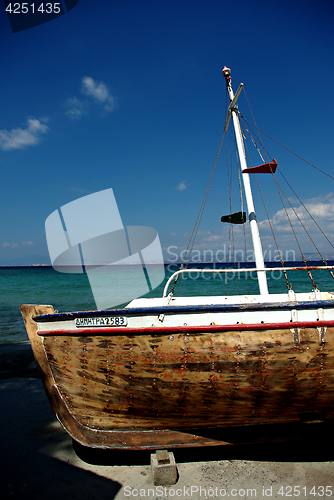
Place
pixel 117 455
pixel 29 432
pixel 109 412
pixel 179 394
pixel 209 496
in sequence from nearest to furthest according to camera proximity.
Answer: pixel 209 496 → pixel 179 394 → pixel 109 412 → pixel 117 455 → pixel 29 432

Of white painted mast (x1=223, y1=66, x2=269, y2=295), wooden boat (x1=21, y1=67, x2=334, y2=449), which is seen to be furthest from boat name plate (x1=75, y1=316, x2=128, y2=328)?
white painted mast (x1=223, y1=66, x2=269, y2=295)

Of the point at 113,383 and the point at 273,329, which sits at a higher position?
the point at 273,329

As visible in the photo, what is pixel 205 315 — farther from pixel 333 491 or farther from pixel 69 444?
pixel 69 444

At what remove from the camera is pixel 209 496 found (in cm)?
301

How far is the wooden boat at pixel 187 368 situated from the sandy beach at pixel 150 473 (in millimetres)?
366

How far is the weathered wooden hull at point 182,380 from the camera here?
307 cm

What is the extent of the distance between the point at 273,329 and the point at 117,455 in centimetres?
308

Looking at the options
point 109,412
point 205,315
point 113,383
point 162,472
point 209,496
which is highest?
point 205,315

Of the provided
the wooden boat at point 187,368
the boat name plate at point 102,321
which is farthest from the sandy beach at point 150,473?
the boat name plate at point 102,321

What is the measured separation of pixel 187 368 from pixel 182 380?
182 millimetres

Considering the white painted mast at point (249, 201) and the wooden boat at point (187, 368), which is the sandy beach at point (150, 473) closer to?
the wooden boat at point (187, 368)

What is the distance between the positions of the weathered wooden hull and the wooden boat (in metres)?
0.01

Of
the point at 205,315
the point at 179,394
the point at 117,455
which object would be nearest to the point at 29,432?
the point at 117,455

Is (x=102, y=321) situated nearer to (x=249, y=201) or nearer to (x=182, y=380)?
(x=182, y=380)
